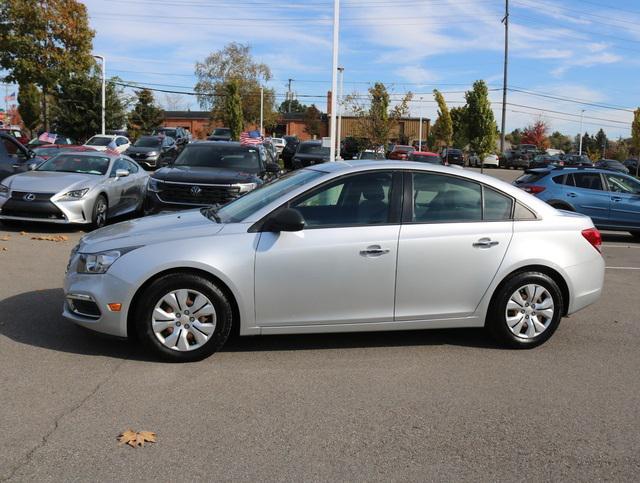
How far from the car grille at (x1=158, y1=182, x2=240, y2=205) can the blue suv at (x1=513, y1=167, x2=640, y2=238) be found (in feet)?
23.0

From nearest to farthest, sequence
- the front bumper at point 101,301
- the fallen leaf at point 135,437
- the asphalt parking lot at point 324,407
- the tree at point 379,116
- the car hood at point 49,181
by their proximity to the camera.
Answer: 1. the asphalt parking lot at point 324,407
2. the fallen leaf at point 135,437
3. the front bumper at point 101,301
4. the car hood at point 49,181
5. the tree at point 379,116

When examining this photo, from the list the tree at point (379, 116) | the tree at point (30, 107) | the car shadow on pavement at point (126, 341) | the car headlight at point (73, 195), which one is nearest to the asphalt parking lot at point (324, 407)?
the car shadow on pavement at point (126, 341)

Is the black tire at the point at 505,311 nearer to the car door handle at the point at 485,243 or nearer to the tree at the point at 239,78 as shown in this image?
the car door handle at the point at 485,243

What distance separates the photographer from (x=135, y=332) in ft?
17.0

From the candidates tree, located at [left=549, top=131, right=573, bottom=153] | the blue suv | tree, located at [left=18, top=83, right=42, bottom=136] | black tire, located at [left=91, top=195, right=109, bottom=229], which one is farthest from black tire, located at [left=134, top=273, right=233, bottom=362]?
tree, located at [left=549, top=131, right=573, bottom=153]

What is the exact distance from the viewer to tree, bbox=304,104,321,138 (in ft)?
258

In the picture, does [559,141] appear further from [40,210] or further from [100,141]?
[40,210]

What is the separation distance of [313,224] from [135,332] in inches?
64.9

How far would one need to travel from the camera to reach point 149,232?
17.4 ft

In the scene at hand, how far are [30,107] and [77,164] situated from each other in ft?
168

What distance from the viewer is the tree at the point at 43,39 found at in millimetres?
32562

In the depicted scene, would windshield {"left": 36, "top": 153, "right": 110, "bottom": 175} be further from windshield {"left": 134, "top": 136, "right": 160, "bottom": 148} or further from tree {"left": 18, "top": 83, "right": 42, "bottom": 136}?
tree {"left": 18, "top": 83, "right": 42, "bottom": 136}

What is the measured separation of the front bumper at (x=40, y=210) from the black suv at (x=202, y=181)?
127 centimetres

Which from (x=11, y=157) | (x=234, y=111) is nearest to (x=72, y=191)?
(x=11, y=157)
